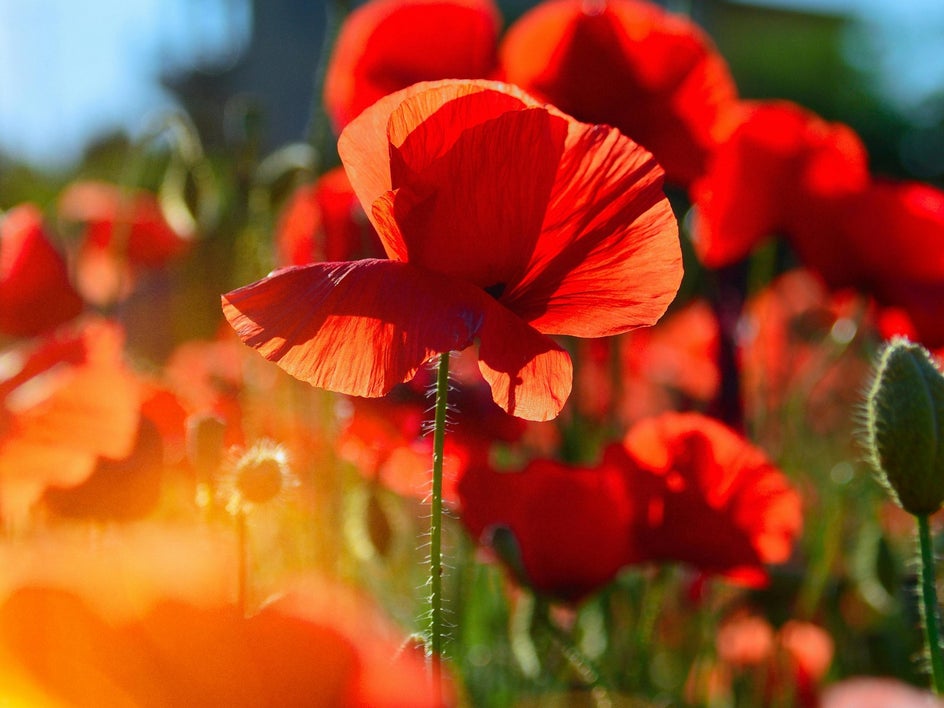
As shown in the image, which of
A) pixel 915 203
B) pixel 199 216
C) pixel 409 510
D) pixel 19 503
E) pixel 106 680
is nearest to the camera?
pixel 106 680

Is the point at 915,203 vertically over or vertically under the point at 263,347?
over

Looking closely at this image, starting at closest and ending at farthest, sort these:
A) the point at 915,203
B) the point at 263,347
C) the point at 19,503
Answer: the point at 263,347 → the point at 19,503 → the point at 915,203

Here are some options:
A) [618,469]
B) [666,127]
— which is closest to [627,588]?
[618,469]

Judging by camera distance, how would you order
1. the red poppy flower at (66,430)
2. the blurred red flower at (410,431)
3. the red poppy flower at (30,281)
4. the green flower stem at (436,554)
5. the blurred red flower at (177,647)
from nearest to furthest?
the blurred red flower at (177,647), the green flower stem at (436,554), the red poppy flower at (66,430), the blurred red flower at (410,431), the red poppy flower at (30,281)

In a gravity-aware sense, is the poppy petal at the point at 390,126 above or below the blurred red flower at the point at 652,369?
above

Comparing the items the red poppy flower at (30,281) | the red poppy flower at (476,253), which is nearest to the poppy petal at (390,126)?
the red poppy flower at (476,253)

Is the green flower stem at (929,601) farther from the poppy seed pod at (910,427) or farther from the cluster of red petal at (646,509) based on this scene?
the cluster of red petal at (646,509)

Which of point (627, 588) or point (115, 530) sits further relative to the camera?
point (627, 588)

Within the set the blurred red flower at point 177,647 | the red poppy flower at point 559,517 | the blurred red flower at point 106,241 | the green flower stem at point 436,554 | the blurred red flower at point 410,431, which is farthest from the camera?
the blurred red flower at point 106,241

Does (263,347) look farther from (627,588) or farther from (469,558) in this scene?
(627,588)

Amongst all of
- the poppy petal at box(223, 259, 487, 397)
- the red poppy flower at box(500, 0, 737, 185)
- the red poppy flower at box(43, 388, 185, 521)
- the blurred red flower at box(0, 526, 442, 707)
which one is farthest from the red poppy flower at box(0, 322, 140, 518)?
the red poppy flower at box(500, 0, 737, 185)
